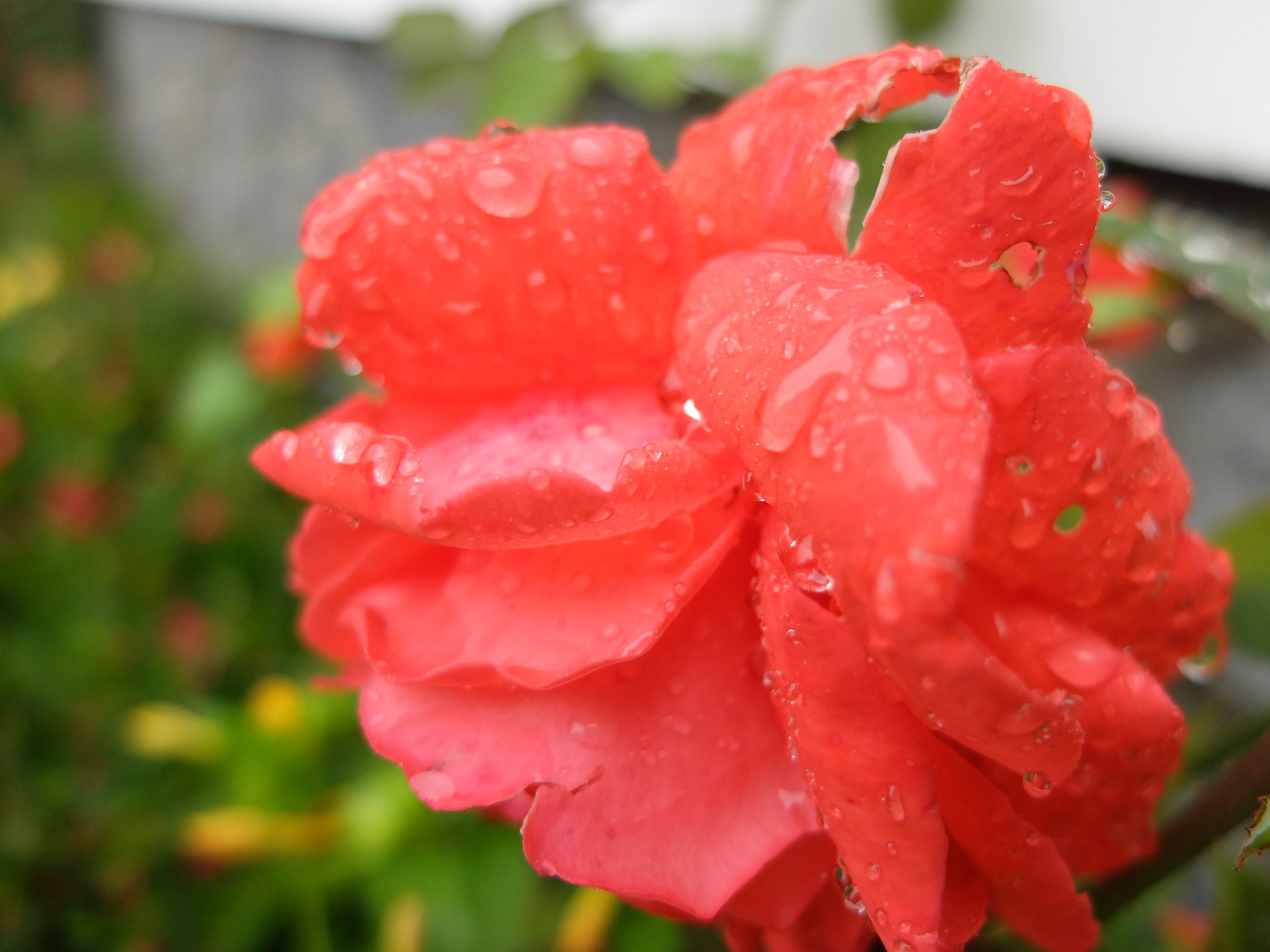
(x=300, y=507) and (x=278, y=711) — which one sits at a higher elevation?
(x=278, y=711)

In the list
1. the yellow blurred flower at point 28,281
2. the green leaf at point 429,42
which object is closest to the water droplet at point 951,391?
the green leaf at point 429,42

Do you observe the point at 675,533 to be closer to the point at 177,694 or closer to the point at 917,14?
the point at 917,14

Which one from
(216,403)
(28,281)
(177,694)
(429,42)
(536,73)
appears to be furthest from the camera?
(28,281)

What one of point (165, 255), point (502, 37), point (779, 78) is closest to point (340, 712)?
point (502, 37)

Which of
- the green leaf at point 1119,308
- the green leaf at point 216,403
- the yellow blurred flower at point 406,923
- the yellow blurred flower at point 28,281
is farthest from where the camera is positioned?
the yellow blurred flower at point 28,281

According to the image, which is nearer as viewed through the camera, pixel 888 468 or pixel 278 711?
pixel 888 468

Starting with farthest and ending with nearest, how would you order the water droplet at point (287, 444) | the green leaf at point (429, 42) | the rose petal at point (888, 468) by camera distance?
the green leaf at point (429, 42) < the water droplet at point (287, 444) < the rose petal at point (888, 468)

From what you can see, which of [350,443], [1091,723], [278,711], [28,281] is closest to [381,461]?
[350,443]

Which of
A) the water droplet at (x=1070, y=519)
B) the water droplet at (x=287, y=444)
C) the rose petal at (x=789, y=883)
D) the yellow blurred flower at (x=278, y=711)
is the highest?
the water droplet at (x=1070, y=519)

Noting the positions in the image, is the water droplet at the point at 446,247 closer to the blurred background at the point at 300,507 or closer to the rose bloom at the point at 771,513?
the rose bloom at the point at 771,513
